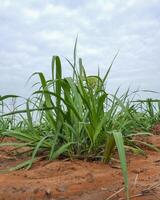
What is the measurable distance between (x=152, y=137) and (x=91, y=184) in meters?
1.23

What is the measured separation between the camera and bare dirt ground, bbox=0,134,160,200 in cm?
127

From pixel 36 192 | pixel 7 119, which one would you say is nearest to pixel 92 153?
pixel 36 192

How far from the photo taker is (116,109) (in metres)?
2.10

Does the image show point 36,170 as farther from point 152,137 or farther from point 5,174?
point 152,137

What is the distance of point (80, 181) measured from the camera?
1423 millimetres

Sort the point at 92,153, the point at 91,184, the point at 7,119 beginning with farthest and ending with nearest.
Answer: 1. the point at 7,119
2. the point at 92,153
3. the point at 91,184

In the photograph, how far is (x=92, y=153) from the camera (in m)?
1.86

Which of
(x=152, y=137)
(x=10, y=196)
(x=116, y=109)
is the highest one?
(x=116, y=109)

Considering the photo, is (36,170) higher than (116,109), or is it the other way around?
(116,109)

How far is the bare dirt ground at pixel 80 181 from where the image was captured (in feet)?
4.17

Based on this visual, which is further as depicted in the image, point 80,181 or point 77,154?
point 77,154

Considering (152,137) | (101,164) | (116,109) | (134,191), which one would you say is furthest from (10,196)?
(152,137)

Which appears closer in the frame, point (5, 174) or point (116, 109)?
point (5, 174)

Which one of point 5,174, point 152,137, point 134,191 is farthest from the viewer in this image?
point 152,137
